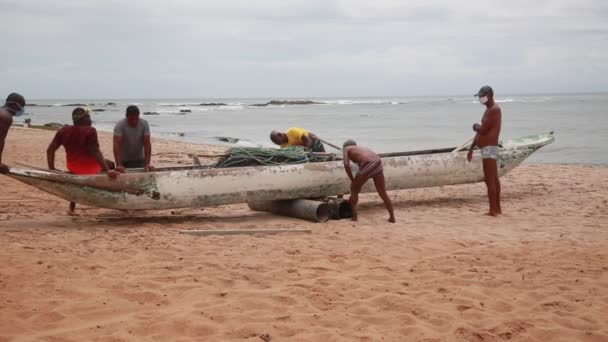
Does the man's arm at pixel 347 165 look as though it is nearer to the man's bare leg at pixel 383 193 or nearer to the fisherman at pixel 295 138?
the man's bare leg at pixel 383 193

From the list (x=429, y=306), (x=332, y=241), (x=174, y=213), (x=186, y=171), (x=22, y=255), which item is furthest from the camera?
(x=174, y=213)

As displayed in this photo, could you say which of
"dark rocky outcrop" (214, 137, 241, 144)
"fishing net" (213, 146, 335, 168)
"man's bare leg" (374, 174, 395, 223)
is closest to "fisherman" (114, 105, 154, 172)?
"fishing net" (213, 146, 335, 168)

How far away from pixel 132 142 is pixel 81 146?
77cm

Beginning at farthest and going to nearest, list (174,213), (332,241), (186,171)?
(174,213) → (186,171) → (332,241)

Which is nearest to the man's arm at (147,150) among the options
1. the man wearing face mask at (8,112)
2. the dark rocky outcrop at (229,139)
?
the man wearing face mask at (8,112)

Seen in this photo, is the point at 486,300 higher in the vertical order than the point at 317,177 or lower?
lower

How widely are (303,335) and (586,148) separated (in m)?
17.4

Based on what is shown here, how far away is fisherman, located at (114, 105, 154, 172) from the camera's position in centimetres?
759

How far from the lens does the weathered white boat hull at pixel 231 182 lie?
691 cm

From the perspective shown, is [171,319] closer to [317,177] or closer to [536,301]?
[536,301]

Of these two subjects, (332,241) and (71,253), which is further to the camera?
(332,241)

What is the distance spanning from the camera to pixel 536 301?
14.6 ft

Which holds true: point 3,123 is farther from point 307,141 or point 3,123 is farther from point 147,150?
point 307,141

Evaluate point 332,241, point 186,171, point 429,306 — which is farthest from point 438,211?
point 429,306
